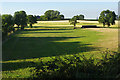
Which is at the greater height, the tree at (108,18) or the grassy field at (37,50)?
the tree at (108,18)

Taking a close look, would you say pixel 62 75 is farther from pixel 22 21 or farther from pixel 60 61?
pixel 22 21

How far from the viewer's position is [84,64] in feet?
18.1

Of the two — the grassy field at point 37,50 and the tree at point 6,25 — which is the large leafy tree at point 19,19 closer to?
the tree at point 6,25

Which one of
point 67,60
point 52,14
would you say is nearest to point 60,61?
point 67,60

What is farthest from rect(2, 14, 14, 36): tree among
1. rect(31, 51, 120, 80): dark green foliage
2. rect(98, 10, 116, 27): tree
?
rect(98, 10, 116, 27): tree

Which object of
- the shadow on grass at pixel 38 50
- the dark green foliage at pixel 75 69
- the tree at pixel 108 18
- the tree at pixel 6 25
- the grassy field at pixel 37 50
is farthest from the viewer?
the tree at pixel 108 18

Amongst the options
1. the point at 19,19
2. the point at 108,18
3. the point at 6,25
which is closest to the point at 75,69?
the point at 6,25

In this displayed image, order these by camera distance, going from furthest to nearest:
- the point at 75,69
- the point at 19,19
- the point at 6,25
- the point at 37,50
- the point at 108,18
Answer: the point at 108,18
the point at 19,19
the point at 6,25
the point at 37,50
the point at 75,69

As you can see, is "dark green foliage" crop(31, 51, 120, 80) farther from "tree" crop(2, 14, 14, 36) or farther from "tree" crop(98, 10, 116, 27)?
"tree" crop(98, 10, 116, 27)

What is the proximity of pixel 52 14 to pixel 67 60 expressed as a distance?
172 metres

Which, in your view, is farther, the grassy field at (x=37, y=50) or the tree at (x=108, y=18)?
the tree at (x=108, y=18)

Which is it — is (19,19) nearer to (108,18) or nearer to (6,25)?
(6,25)

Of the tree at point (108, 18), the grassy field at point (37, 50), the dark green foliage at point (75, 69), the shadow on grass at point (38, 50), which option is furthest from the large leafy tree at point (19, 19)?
the dark green foliage at point (75, 69)

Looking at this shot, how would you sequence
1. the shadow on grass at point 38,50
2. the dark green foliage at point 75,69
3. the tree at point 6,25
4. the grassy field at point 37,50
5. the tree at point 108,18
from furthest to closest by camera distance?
the tree at point 108,18 < the tree at point 6,25 < the shadow on grass at point 38,50 < the grassy field at point 37,50 < the dark green foliage at point 75,69
